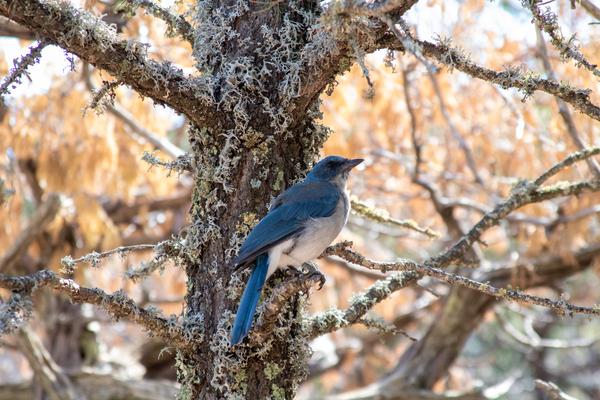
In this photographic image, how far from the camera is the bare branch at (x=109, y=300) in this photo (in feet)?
8.55

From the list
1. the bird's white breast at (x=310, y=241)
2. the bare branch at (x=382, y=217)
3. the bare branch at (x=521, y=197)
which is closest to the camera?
the bird's white breast at (x=310, y=241)

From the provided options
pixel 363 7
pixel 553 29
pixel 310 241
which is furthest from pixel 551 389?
pixel 363 7

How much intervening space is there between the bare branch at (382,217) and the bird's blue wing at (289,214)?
0.15 meters

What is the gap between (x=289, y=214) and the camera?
3508 mm

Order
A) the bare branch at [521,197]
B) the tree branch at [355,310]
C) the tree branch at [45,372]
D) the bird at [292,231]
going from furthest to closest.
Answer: the tree branch at [45,372]
the bare branch at [521,197]
the tree branch at [355,310]
the bird at [292,231]

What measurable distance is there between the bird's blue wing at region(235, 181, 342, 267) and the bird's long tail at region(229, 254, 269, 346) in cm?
8

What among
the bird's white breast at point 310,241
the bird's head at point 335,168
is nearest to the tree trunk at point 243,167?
the bird's white breast at point 310,241

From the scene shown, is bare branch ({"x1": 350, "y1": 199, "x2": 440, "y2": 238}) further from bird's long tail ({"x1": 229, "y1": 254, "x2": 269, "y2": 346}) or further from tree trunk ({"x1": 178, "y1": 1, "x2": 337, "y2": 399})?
bird's long tail ({"x1": 229, "y1": 254, "x2": 269, "y2": 346})

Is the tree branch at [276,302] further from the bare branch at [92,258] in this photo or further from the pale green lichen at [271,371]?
the bare branch at [92,258]

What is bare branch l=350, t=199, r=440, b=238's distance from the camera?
12.8ft

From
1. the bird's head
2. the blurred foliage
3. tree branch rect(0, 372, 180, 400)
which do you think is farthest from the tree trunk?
tree branch rect(0, 372, 180, 400)

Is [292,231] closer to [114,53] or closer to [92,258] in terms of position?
[92,258]

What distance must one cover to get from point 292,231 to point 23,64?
142 centimetres

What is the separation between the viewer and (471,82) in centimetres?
761
